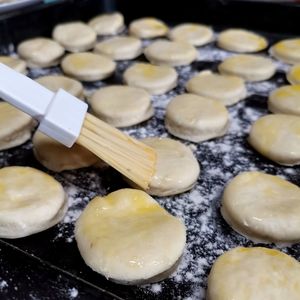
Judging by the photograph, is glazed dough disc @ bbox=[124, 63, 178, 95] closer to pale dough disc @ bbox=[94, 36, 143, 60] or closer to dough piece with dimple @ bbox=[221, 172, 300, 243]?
pale dough disc @ bbox=[94, 36, 143, 60]

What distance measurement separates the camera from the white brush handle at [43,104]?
115cm

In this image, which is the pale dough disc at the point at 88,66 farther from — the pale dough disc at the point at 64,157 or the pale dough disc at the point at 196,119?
the pale dough disc at the point at 64,157

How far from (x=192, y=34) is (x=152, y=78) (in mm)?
652

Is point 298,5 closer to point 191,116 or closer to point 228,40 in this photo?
point 228,40

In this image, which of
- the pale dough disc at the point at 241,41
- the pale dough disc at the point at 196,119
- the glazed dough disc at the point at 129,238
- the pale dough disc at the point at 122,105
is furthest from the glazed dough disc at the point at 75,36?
the glazed dough disc at the point at 129,238

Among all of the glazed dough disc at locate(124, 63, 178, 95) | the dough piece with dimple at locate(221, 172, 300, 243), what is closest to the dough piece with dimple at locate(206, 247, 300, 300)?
the dough piece with dimple at locate(221, 172, 300, 243)

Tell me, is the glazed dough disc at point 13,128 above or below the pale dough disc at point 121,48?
above

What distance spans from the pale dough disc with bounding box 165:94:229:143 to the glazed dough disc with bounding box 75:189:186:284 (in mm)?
458

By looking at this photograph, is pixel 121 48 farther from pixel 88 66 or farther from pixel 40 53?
pixel 40 53

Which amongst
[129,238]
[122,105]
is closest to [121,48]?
[122,105]

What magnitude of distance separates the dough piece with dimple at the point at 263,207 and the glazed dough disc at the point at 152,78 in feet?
2.34

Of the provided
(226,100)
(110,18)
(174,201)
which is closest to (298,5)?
(226,100)

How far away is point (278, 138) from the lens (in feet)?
5.02

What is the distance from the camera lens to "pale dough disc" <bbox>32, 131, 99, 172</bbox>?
1.45m
